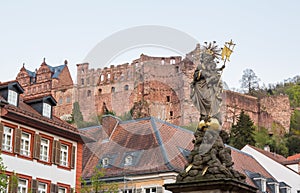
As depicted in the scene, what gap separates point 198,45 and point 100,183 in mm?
14892

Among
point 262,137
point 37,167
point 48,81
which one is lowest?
point 37,167

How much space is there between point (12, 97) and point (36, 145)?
2.69 m

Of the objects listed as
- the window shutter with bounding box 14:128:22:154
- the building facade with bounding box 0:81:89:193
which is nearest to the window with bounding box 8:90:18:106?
the building facade with bounding box 0:81:89:193

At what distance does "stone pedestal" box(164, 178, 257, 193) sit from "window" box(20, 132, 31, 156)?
66.5ft

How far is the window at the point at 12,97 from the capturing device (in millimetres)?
32094

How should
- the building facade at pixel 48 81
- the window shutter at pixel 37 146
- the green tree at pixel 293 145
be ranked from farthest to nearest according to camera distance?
1. the building facade at pixel 48 81
2. the green tree at pixel 293 145
3. the window shutter at pixel 37 146

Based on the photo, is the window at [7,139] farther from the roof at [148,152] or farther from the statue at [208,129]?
the statue at [208,129]

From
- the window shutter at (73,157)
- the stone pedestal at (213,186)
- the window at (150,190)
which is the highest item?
the window shutter at (73,157)

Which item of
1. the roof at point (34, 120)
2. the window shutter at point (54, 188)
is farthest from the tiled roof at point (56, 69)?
the window shutter at point (54, 188)

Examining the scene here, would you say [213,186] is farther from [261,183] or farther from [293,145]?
[293,145]

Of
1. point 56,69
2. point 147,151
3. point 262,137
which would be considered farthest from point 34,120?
point 56,69

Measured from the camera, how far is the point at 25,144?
3225 cm

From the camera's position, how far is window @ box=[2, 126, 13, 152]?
3069cm

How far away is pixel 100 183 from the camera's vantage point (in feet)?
87.7
